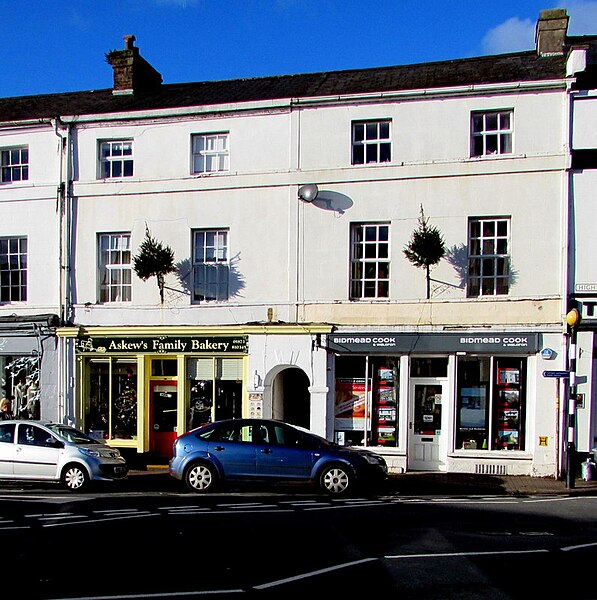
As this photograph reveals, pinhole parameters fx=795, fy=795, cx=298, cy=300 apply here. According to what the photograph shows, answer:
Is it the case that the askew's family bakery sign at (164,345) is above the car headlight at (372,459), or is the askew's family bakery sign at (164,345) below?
above

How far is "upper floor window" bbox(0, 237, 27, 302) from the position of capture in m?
21.3

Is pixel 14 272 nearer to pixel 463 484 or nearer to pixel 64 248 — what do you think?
pixel 64 248

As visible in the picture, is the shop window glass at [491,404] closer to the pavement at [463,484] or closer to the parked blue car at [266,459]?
the pavement at [463,484]

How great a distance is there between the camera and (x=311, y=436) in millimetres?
15695

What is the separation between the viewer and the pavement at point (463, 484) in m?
16.0

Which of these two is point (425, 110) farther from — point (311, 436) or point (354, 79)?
point (311, 436)

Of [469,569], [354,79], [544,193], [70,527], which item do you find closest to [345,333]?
[544,193]

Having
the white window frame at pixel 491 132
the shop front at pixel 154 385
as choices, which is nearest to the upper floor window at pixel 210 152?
the shop front at pixel 154 385

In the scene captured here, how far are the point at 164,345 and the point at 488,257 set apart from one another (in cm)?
825

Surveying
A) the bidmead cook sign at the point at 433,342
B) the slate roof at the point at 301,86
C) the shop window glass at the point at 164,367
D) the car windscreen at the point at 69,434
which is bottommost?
the car windscreen at the point at 69,434

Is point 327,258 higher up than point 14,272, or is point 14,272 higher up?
point 327,258

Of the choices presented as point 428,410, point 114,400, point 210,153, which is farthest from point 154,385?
point 428,410

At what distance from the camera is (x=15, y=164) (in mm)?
21578

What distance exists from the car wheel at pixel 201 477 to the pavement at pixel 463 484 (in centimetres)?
116
